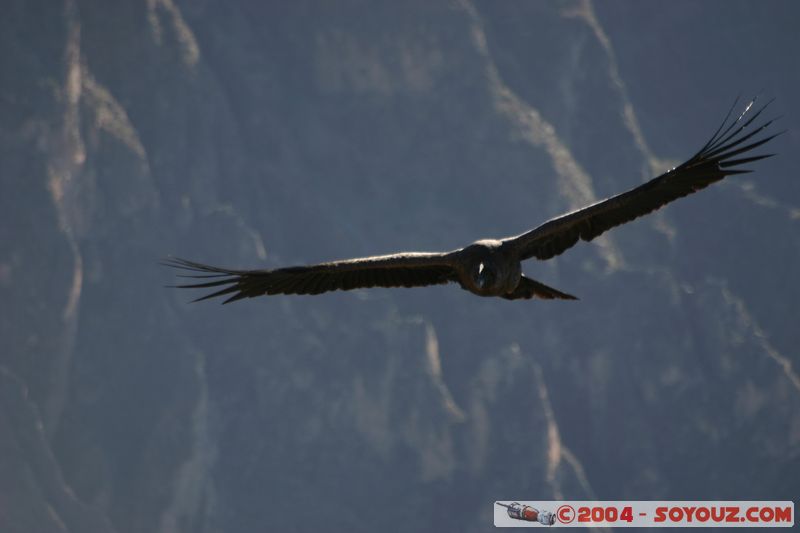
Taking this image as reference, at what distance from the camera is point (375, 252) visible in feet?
359

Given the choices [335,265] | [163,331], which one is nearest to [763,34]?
[163,331]

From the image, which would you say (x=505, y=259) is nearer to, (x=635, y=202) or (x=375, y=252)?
(x=635, y=202)

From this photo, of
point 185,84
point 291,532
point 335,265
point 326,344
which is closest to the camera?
point 335,265

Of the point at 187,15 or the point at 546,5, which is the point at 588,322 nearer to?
the point at 546,5

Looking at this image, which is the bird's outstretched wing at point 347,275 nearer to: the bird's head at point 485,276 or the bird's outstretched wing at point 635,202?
the bird's head at point 485,276

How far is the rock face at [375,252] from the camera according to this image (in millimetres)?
102938

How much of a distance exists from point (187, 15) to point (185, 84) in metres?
8.77

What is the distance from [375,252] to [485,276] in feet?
289

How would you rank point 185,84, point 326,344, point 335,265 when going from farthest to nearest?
point 185,84 → point 326,344 → point 335,265

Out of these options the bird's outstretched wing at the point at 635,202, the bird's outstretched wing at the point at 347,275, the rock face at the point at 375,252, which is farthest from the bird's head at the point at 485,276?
the rock face at the point at 375,252

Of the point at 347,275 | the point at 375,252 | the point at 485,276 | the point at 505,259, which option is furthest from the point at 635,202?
the point at 375,252

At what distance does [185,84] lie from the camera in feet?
386

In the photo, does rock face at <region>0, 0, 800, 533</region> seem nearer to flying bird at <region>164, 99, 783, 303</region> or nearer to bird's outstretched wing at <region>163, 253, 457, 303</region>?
bird's outstretched wing at <region>163, 253, 457, 303</region>

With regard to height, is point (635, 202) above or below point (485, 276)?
above
